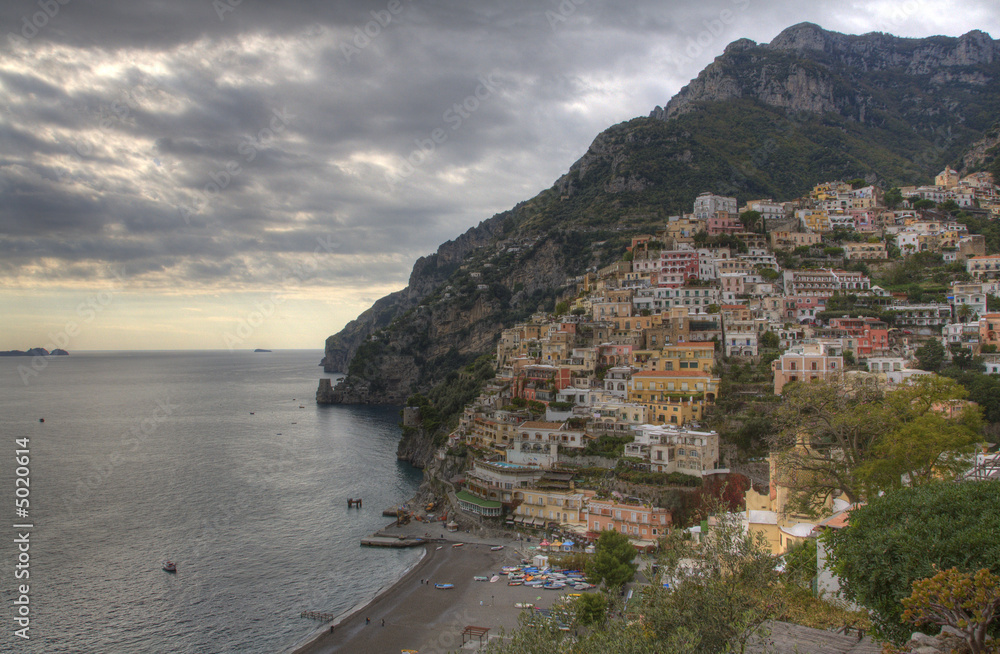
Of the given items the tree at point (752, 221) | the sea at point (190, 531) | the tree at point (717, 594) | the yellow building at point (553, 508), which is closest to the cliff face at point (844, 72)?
the tree at point (752, 221)

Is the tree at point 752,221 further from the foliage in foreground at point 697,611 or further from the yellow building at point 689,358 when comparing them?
the foliage in foreground at point 697,611

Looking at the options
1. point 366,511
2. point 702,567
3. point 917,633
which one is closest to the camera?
point 917,633

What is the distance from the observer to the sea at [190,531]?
3241cm

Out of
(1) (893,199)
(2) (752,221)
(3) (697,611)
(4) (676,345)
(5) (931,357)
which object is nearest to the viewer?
(3) (697,611)

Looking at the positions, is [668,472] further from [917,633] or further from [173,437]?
[173,437]

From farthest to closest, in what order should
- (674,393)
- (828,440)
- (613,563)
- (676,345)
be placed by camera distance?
(676,345) < (674,393) < (613,563) < (828,440)

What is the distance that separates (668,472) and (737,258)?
120ft

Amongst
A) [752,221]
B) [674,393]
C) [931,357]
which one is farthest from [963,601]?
[752,221]

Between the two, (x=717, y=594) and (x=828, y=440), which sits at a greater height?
(x=828, y=440)

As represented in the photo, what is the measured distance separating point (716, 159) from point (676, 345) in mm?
84860

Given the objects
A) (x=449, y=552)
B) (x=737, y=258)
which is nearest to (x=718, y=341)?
(x=737, y=258)

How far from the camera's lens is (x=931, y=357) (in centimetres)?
5006

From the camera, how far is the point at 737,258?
69500mm

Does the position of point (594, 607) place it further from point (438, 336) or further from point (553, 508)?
point (438, 336)
